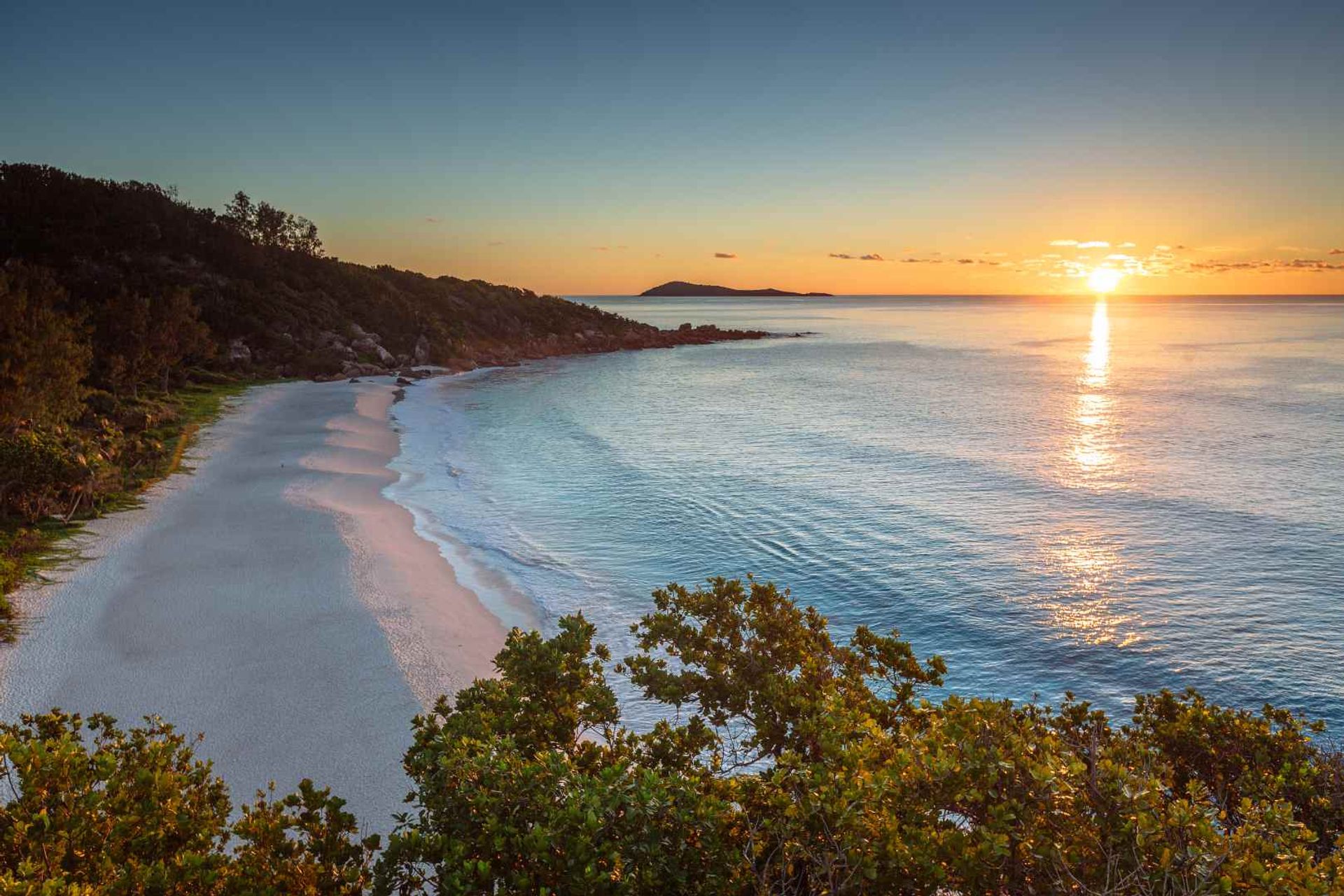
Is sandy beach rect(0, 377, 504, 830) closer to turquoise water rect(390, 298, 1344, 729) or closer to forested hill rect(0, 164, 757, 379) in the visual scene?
turquoise water rect(390, 298, 1344, 729)

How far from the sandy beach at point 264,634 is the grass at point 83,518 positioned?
17.7 inches

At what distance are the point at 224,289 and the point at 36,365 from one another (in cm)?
5126

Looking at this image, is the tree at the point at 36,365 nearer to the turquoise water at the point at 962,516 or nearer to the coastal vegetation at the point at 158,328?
the coastal vegetation at the point at 158,328

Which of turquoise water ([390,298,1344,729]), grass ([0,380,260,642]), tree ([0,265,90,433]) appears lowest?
turquoise water ([390,298,1344,729])

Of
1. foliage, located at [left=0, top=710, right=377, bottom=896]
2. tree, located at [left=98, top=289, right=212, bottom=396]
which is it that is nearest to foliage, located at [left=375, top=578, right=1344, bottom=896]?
foliage, located at [left=0, top=710, right=377, bottom=896]

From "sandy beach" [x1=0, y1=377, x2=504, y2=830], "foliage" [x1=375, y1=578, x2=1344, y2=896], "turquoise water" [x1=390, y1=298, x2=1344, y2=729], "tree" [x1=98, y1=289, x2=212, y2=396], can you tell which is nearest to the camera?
"foliage" [x1=375, y1=578, x2=1344, y2=896]

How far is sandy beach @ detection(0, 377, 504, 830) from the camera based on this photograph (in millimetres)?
12203

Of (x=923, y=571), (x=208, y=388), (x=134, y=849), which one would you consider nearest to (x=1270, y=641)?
(x=923, y=571)

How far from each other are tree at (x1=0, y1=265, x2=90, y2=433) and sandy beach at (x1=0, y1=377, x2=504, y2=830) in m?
4.36

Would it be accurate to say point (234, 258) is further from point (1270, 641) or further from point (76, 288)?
point (1270, 641)

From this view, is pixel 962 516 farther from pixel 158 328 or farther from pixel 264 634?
pixel 158 328

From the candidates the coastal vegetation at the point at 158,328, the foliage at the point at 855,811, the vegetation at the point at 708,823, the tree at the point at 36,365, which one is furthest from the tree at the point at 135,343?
the foliage at the point at 855,811

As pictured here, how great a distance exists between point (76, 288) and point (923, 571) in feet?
213

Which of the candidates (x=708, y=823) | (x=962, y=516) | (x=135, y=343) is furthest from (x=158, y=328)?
(x=708, y=823)
